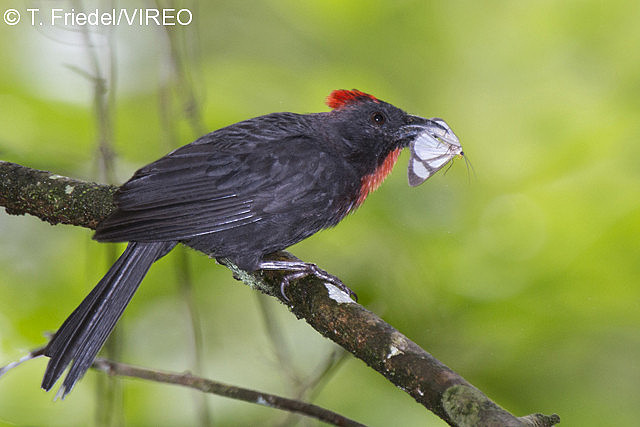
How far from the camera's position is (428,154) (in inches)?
111

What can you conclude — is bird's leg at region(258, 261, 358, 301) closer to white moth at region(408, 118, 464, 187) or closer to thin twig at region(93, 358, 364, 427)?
thin twig at region(93, 358, 364, 427)

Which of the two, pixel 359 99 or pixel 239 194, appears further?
pixel 359 99

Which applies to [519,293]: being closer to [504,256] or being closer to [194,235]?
[504,256]

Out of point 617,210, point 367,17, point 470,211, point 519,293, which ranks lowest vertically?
point 519,293

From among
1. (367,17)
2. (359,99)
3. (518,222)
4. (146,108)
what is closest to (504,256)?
(518,222)

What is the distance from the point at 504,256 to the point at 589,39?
4.57ft

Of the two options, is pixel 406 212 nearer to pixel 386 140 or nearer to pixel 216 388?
pixel 386 140

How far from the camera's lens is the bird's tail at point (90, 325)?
91.0 inches

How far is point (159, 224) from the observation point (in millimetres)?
2381

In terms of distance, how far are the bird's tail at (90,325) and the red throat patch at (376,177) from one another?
36.7 inches

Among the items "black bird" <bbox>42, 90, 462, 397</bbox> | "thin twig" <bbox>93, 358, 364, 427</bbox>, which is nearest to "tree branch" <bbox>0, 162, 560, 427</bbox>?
"black bird" <bbox>42, 90, 462, 397</bbox>

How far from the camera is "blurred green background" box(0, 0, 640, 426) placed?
95.2 inches

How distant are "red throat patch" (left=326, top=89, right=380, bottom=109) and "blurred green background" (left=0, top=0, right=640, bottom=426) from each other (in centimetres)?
38

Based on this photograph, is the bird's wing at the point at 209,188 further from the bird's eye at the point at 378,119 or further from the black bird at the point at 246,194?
the bird's eye at the point at 378,119
